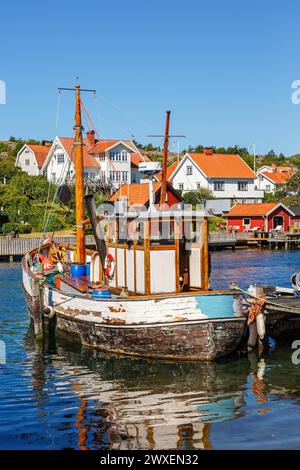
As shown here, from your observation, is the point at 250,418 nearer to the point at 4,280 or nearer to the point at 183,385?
the point at 183,385

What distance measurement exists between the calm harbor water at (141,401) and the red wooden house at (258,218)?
164 feet

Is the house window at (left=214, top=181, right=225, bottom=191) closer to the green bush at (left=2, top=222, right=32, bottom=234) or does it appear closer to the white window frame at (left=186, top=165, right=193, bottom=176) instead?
the white window frame at (left=186, top=165, right=193, bottom=176)

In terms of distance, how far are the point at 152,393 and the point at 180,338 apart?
2383 mm

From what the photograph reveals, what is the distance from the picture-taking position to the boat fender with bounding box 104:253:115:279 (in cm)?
2123

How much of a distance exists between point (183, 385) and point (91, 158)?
6407 cm

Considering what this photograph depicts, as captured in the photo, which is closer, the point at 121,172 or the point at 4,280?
the point at 4,280

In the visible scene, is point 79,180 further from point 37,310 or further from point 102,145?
point 102,145

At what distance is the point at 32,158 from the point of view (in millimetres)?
91750

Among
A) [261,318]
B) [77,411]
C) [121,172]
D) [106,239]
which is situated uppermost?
[121,172]

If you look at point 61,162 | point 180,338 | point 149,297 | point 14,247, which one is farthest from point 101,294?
point 61,162

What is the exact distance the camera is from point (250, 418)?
13.6 m

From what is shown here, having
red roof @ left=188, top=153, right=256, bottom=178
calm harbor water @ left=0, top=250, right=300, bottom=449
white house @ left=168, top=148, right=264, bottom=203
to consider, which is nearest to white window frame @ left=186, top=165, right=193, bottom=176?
white house @ left=168, top=148, right=264, bottom=203

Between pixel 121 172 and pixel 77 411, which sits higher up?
pixel 121 172

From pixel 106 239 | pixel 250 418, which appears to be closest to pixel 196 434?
pixel 250 418
